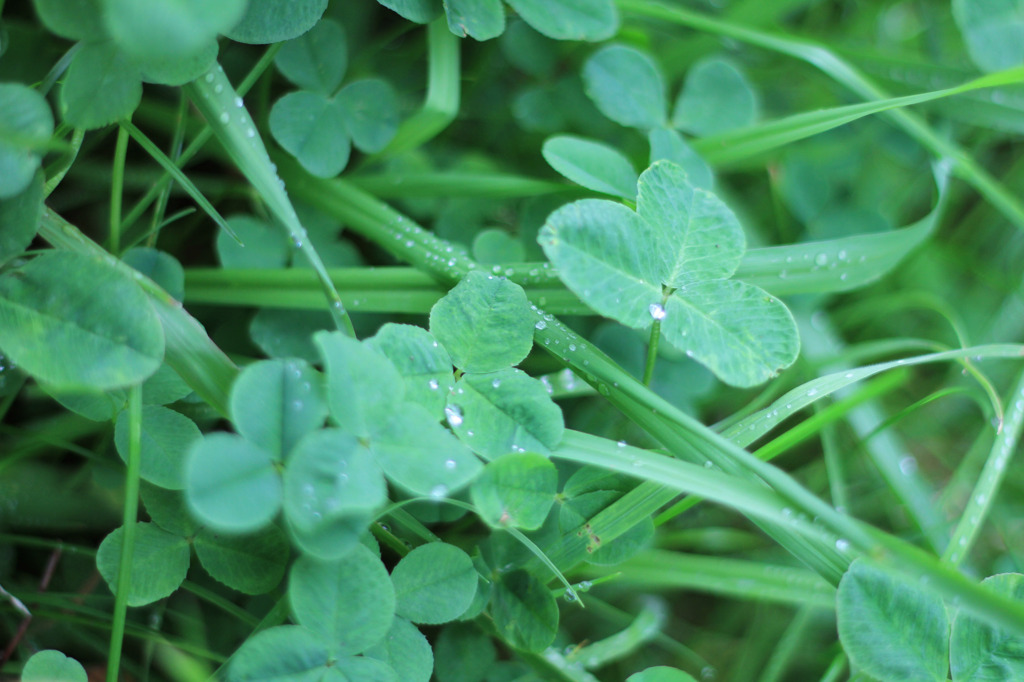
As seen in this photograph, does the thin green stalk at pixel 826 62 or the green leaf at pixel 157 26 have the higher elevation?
the thin green stalk at pixel 826 62

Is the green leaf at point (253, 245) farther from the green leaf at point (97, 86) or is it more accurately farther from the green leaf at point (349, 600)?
the green leaf at point (349, 600)

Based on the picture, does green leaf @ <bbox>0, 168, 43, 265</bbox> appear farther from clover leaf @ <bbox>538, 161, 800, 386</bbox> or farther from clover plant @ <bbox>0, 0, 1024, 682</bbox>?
clover leaf @ <bbox>538, 161, 800, 386</bbox>

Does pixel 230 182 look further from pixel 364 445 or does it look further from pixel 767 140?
pixel 767 140

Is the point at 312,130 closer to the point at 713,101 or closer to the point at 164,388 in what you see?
the point at 164,388

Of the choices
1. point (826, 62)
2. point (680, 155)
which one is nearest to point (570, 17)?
point (680, 155)

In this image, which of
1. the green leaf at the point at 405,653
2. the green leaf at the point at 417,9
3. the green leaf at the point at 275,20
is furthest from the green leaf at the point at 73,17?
the green leaf at the point at 405,653
